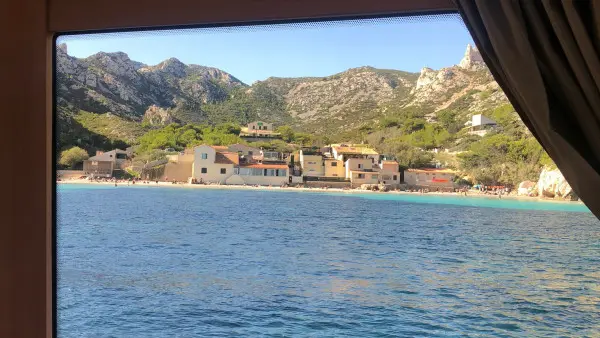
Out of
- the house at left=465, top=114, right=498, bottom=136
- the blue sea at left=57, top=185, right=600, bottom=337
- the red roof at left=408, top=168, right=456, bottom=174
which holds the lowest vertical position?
the blue sea at left=57, top=185, right=600, bottom=337

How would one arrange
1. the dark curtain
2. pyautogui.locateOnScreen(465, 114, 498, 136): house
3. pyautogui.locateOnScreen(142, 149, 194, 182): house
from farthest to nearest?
pyautogui.locateOnScreen(142, 149, 194, 182): house, pyautogui.locateOnScreen(465, 114, 498, 136): house, the dark curtain

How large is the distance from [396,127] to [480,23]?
3.67 ft

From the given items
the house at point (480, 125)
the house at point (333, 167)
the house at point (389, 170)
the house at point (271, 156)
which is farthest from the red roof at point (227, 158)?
the house at point (480, 125)

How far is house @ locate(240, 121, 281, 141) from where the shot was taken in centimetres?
238

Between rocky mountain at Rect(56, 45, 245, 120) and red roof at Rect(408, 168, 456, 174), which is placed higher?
rocky mountain at Rect(56, 45, 245, 120)

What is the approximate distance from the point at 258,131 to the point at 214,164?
12.0 inches

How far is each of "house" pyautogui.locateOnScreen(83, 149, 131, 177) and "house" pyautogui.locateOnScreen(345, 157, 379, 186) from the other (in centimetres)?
111

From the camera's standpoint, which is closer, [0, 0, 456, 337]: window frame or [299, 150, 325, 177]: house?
[0, 0, 456, 337]: window frame

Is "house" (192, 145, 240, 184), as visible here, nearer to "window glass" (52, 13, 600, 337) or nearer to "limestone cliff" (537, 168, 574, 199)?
"window glass" (52, 13, 600, 337)

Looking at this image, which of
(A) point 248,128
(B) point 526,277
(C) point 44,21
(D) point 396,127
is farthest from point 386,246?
(C) point 44,21

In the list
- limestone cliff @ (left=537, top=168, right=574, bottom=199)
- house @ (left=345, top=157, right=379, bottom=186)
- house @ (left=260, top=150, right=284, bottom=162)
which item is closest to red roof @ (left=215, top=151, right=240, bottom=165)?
house @ (left=260, top=150, right=284, bottom=162)

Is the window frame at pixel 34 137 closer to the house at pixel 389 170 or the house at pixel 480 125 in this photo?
the house at pixel 389 170

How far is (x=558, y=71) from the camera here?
3.35 feet

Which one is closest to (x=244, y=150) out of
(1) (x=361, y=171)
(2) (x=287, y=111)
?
(2) (x=287, y=111)
